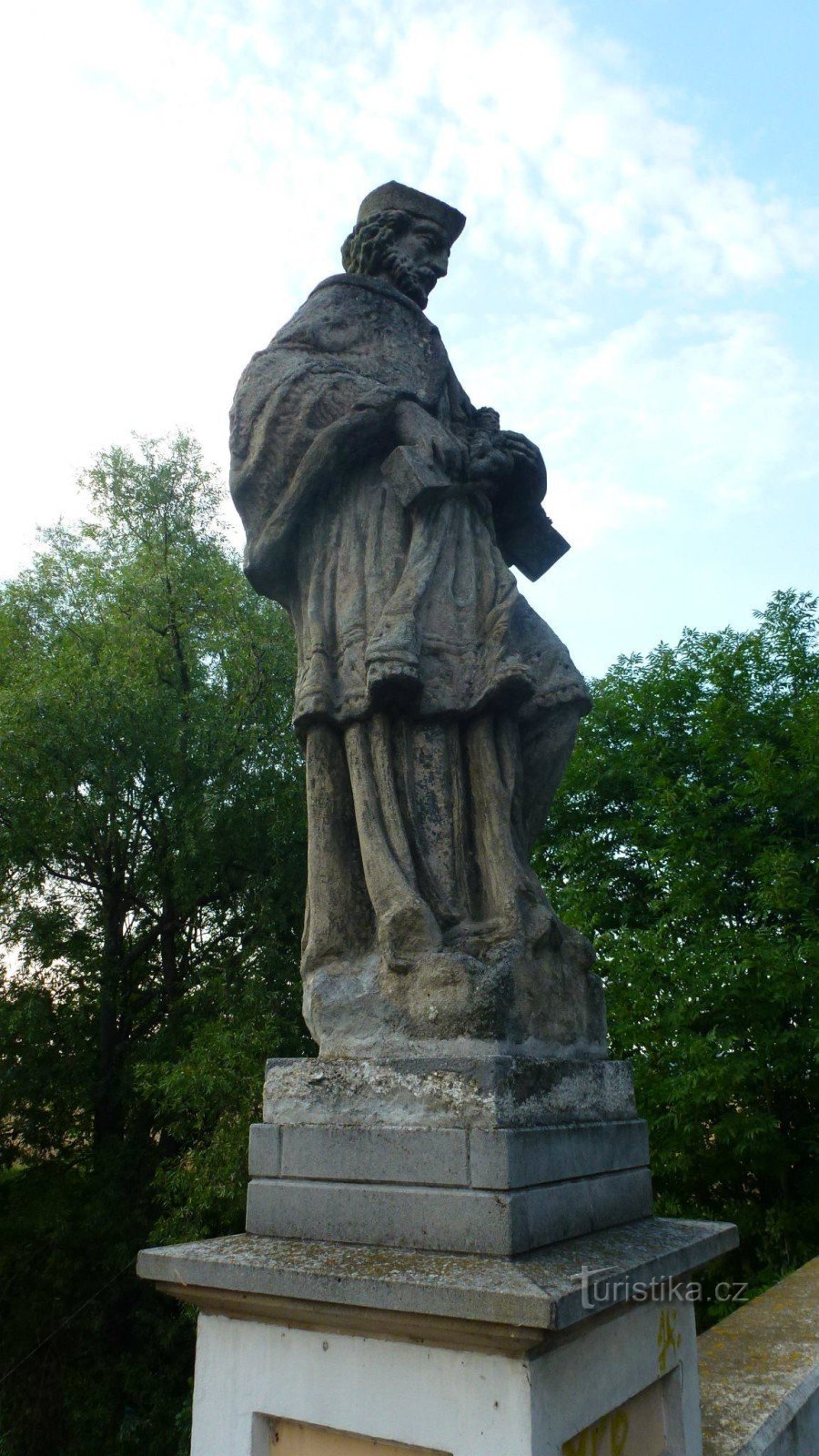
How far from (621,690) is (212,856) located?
6.55 meters

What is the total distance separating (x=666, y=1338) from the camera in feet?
9.75

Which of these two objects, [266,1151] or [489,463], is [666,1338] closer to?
[266,1151]

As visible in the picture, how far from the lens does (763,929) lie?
10.9 meters

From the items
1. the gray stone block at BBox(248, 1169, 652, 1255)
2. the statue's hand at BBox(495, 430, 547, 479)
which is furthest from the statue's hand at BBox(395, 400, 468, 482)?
the gray stone block at BBox(248, 1169, 652, 1255)

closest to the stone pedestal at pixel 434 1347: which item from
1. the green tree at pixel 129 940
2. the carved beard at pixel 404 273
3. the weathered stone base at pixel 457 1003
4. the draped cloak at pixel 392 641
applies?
the weathered stone base at pixel 457 1003

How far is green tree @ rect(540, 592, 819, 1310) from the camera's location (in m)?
9.82

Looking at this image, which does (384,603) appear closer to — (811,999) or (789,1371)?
(789,1371)

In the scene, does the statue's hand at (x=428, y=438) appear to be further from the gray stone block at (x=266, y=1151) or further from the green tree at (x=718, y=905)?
the green tree at (x=718, y=905)

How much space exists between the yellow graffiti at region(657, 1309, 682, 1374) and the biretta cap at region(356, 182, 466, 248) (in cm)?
413

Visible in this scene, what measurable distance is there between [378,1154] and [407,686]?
1.39 metres

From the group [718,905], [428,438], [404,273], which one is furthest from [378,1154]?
[718,905]

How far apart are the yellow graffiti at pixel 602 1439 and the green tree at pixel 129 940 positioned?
8.34 m

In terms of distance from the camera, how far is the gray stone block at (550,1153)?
2547 millimetres

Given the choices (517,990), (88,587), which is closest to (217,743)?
(88,587)
